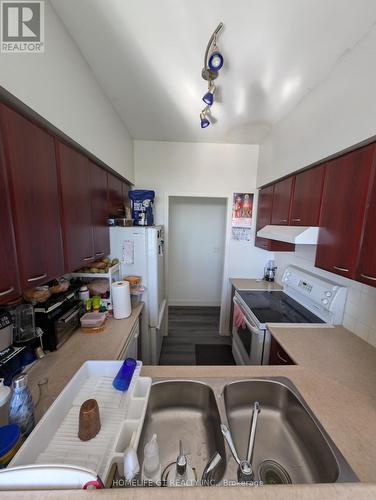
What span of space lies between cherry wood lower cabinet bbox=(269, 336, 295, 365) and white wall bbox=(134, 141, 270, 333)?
1.62m

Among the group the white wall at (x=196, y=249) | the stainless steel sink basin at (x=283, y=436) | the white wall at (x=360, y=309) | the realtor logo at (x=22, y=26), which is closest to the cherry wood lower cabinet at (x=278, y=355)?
the stainless steel sink basin at (x=283, y=436)

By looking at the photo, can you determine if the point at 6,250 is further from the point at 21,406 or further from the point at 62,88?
the point at 62,88

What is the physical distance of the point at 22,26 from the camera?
80cm

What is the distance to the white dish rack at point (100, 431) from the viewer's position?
59 cm

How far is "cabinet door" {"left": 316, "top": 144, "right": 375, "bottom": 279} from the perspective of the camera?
3.33ft

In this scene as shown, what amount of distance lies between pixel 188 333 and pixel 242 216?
187 cm

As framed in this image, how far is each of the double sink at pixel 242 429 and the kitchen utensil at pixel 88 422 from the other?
0.60ft

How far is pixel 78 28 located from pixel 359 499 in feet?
6.72

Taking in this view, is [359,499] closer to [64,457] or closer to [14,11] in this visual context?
[64,457]

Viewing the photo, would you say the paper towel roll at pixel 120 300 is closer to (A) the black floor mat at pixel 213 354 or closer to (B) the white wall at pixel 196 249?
(A) the black floor mat at pixel 213 354

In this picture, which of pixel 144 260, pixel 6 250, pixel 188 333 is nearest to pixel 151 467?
pixel 6 250

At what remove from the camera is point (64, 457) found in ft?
2.00

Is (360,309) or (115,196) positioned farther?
(115,196)

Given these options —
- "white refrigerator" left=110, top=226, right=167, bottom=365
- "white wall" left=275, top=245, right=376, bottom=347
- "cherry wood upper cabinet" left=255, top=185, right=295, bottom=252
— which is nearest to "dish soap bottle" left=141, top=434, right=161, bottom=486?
"white refrigerator" left=110, top=226, right=167, bottom=365
